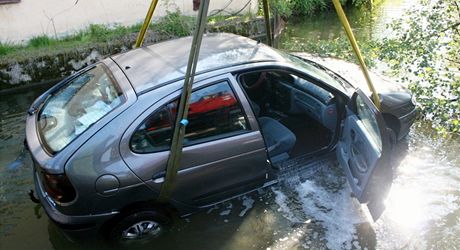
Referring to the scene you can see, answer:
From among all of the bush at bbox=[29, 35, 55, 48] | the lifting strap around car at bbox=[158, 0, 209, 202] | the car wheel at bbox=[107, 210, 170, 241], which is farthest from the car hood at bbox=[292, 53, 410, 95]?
the bush at bbox=[29, 35, 55, 48]

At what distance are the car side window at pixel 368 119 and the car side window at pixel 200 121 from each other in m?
1.15

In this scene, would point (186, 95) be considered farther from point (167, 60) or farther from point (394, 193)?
point (394, 193)

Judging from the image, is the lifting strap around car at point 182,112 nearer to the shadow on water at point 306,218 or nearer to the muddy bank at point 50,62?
the shadow on water at point 306,218

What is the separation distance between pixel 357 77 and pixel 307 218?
1812 millimetres

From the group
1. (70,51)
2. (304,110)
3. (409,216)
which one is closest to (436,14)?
(304,110)

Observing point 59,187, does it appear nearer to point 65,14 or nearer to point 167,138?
point 167,138

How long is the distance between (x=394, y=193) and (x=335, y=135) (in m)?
0.94

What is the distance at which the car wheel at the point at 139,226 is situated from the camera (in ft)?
11.3

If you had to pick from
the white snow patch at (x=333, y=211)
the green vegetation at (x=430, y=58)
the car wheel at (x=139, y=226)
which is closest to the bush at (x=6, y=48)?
the car wheel at (x=139, y=226)

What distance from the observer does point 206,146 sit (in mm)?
3508

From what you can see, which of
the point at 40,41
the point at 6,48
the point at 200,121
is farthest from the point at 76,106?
the point at 40,41

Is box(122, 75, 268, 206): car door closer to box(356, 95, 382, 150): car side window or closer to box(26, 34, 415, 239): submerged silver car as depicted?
box(26, 34, 415, 239): submerged silver car

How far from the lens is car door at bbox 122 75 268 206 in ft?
10.8

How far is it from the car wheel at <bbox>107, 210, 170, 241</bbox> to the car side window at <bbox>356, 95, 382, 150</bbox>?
2048 mm
